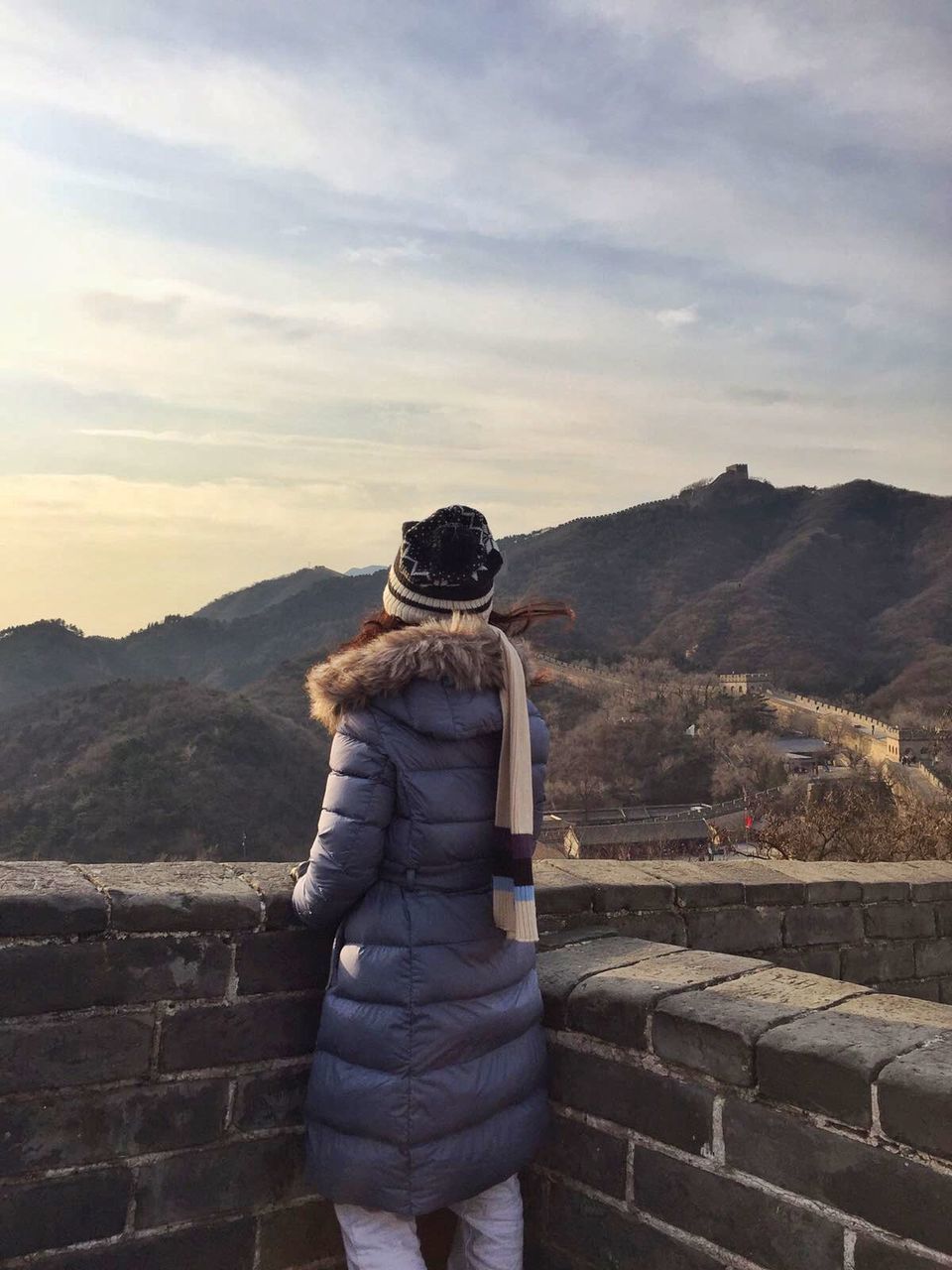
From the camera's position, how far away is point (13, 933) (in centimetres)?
203

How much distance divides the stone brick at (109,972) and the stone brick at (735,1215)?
104cm

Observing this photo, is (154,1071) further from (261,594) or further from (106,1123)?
(261,594)

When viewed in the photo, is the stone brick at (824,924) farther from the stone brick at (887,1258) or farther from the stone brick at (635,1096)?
the stone brick at (887,1258)

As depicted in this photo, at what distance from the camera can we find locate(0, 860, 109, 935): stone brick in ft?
6.65

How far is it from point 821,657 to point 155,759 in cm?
4918

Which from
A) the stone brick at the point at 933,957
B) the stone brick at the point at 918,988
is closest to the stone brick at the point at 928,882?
the stone brick at the point at 933,957

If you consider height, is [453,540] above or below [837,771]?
above

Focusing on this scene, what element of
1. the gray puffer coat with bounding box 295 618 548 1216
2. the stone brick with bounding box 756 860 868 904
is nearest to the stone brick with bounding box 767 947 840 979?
the stone brick with bounding box 756 860 868 904

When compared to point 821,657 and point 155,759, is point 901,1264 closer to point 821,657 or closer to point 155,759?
point 155,759

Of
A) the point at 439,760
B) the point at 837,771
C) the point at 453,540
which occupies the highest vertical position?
Result: the point at 453,540

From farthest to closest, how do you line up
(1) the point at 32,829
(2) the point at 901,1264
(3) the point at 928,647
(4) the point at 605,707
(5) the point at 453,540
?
(3) the point at 928,647
(4) the point at 605,707
(1) the point at 32,829
(5) the point at 453,540
(2) the point at 901,1264

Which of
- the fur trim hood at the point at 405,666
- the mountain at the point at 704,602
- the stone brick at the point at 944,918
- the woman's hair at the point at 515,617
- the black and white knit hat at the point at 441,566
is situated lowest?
the stone brick at the point at 944,918

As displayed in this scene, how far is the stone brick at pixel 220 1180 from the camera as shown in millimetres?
2148

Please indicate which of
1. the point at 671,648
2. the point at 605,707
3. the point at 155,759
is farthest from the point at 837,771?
the point at 671,648
